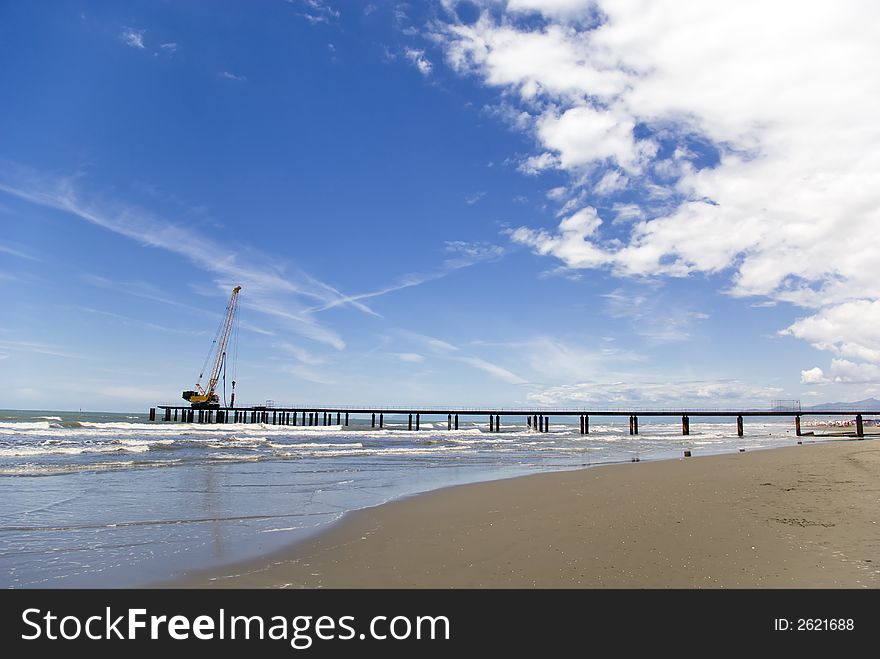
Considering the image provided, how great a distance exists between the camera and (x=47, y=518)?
9.27 meters

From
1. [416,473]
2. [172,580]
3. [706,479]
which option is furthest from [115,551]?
[706,479]

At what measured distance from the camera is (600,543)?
7047 millimetres

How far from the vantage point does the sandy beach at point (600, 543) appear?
556cm

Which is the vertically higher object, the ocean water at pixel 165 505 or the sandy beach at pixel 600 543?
the sandy beach at pixel 600 543

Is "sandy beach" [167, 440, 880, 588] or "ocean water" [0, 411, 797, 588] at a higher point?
"sandy beach" [167, 440, 880, 588]

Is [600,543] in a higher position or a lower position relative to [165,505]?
higher

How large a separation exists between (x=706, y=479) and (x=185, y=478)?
47.3 ft

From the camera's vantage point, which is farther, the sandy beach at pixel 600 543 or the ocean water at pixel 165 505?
the ocean water at pixel 165 505

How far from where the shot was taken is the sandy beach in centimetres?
556

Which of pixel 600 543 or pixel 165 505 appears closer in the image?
pixel 600 543

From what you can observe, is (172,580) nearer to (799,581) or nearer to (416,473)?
(799,581)

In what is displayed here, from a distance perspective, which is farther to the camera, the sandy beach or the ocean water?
the ocean water

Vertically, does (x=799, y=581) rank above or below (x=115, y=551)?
above
